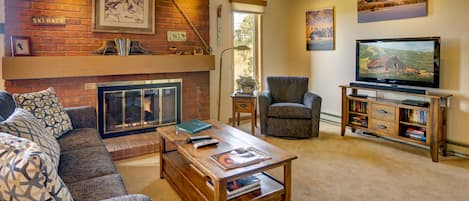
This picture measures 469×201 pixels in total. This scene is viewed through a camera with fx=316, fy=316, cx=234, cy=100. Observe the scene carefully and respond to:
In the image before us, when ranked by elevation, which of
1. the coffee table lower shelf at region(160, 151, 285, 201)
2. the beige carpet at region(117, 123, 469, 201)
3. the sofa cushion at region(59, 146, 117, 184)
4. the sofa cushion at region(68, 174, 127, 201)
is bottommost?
the beige carpet at region(117, 123, 469, 201)

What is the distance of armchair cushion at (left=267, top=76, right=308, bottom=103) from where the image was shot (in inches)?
176

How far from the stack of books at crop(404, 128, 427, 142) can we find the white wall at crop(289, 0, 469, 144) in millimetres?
349

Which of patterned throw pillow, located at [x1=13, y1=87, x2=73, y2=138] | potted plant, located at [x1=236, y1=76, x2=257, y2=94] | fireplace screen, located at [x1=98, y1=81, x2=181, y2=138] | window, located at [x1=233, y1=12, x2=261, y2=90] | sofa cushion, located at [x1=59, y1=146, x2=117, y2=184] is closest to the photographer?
sofa cushion, located at [x1=59, y1=146, x2=117, y2=184]

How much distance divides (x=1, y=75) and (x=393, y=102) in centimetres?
418

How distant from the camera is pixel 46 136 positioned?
6.29 ft

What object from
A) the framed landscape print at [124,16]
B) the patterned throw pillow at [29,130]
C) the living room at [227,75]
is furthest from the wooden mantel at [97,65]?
the patterned throw pillow at [29,130]

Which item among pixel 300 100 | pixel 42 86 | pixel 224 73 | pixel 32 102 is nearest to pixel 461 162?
pixel 300 100

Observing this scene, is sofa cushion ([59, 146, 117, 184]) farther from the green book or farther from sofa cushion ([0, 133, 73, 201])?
sofa cushion ([0, 133, 73, 201])

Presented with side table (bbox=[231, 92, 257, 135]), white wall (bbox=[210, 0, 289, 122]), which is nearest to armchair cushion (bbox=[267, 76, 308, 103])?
side table (bbox=[231, 92, 257, 135])

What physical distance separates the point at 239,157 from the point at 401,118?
2.41m

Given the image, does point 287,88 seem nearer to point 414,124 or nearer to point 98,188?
point 414,124

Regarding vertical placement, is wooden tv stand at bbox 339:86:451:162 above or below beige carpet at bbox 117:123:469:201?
above

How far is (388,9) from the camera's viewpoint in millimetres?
3957

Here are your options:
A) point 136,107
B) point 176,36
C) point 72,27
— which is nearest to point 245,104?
point 176,36
